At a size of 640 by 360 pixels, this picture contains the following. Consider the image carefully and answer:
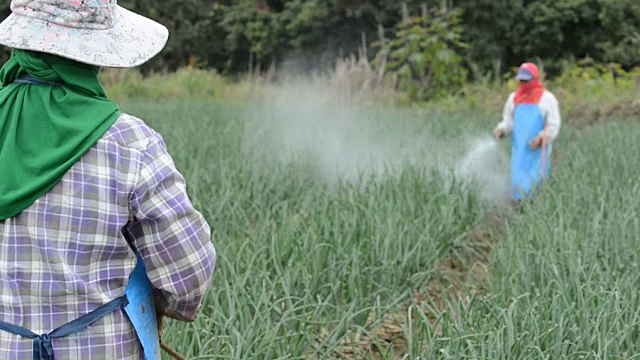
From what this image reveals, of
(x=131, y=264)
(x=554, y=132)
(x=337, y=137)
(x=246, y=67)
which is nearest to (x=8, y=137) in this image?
(x=131, y=264)

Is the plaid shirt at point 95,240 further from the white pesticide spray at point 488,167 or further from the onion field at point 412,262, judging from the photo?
the white pesticide spray at point 488,167

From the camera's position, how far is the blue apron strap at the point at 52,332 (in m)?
1.42

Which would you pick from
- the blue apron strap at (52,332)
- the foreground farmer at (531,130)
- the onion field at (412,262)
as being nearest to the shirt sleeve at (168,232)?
the blue apron strap at (52,332)

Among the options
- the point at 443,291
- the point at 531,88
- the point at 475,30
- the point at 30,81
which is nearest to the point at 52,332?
the point at 30,81

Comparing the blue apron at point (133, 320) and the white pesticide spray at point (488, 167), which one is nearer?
the blue apron at point (133, 320)

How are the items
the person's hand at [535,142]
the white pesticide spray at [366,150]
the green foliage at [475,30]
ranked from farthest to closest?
the green foliage at [475,30] → the white pesticide spray at [366,150] → the person's hand at [535,142]

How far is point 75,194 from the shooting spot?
4.59 ft

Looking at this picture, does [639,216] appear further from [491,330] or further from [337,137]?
[337,137]

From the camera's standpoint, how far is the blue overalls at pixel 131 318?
1.42 meters

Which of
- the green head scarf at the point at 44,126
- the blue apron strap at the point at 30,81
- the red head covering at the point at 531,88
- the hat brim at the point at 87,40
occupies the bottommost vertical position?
the red head covering at the point at 531,88

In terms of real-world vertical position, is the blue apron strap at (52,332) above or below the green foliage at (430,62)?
above

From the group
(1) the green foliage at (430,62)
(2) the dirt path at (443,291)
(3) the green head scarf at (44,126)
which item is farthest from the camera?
(1) the green foliage at (430,62)

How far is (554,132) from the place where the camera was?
207 inches

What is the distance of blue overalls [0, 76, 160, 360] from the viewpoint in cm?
142
